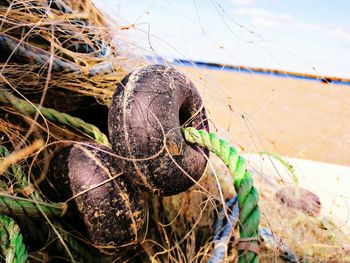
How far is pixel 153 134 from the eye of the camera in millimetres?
1303

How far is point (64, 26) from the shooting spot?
1.78 m

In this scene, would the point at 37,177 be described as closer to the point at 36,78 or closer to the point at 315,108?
the point at 36,78

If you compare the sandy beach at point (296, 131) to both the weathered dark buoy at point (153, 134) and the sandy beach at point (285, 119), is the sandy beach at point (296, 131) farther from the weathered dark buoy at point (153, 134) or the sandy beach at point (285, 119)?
the weathered dark buoy at point (153, 134)

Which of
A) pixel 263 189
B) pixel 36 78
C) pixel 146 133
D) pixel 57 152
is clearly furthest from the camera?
pixel 263 189

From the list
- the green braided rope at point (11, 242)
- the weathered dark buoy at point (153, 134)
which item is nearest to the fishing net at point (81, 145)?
the green braided rope at point (11, 242)

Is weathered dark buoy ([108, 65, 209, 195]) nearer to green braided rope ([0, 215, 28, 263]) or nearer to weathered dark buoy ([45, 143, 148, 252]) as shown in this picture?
weathered dark buoy ([45, 143, 148, 252])

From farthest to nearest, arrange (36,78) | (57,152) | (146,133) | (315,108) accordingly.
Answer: (315,108) → (36,78) → (57,152) → (146,133)

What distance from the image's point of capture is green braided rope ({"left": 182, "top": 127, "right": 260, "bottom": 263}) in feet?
3.67

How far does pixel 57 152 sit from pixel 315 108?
14.2 meters

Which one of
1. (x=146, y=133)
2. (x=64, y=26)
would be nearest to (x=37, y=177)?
(x=146, y=133)

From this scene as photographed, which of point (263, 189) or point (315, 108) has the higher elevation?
point (263, 189)

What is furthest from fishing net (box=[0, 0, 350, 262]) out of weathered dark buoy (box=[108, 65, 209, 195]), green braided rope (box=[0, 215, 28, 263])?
weathered dark buoy (box=[108, 65, 209, 195])

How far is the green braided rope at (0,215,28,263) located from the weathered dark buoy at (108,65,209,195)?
1.15 feet

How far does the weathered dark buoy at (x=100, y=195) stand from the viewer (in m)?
1.37
